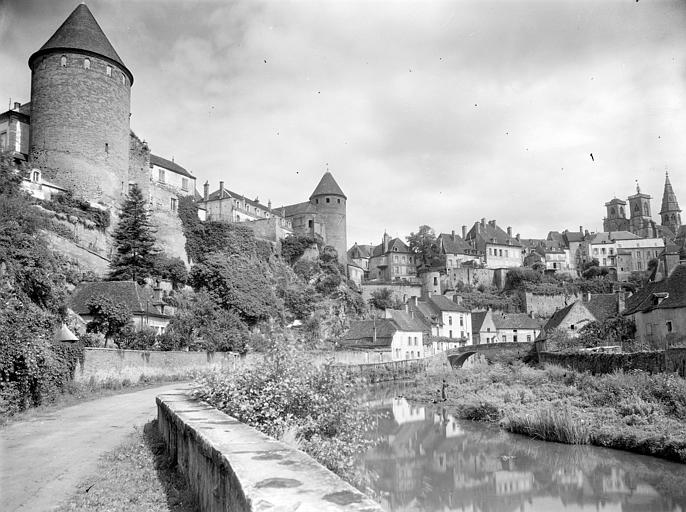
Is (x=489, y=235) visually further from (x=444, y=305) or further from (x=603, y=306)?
(x=603, y=306)

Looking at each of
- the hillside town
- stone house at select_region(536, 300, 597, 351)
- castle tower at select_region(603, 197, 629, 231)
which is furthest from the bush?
castle tower at select_region(603, 197, 629, 231)

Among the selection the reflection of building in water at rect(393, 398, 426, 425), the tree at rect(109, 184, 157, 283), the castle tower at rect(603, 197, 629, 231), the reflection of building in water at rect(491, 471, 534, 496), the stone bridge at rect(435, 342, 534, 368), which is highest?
the castle tower at rect(603, 197, 629, 231)

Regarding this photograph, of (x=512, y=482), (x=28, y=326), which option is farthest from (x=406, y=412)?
(x=28, y=326)

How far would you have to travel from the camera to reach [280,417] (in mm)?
8984

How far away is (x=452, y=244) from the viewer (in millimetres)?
91625

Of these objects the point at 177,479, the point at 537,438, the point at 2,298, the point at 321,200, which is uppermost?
the point at 321,200

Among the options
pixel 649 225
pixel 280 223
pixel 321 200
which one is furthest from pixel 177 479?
pixel 649 225

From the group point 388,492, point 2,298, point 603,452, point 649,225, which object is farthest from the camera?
point 649,225

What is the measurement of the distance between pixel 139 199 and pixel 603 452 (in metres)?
34.5

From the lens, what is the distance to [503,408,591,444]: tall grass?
18.5 m

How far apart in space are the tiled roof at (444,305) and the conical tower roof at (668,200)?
8613 centimetres

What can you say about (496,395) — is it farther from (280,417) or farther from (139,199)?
(139,199)

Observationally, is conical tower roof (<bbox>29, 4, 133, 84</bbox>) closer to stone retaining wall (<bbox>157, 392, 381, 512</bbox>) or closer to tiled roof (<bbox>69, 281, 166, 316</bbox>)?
tiled roof (<bbox>69, 281, 166, 316</bbox>)

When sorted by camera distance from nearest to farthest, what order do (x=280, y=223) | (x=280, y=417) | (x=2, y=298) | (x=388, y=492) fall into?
(x=280, y=417) < (x=388, y=492) < (x=2, y=298) < (x=280, y=223)
